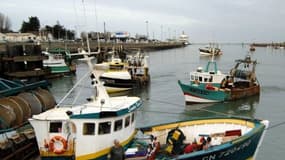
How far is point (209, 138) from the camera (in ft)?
41.6

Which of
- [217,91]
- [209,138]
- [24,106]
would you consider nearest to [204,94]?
[217,91]

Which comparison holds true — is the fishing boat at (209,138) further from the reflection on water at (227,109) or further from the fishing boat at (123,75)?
the fishing boat at (123,75)

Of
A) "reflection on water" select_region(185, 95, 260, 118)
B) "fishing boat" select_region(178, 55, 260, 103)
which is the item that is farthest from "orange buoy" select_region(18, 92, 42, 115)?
"fishing boat" select_region(178, 55, 260, 103)

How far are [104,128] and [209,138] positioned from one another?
12.7 ft

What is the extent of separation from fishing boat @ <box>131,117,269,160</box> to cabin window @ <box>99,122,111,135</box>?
206 centimetres

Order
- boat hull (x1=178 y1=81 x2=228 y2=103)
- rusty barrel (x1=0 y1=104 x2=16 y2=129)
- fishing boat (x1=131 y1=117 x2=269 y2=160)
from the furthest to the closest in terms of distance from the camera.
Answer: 1. boat hull (x1=178 y1=81 x2=228 y2=103)
2. rusty barrel (x1=0 y1=104 x2=16 y2=129)
3. fishing boat (x1=131 y1=117 x2=269 y2=160)

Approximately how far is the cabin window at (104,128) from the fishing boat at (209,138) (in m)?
2.06

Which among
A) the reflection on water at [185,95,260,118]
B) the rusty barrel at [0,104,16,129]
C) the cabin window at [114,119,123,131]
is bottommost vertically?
the reflection on water at [185,95,260,118]

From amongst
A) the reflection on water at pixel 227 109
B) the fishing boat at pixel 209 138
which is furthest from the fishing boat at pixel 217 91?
the fishing boat at pixel 209 138

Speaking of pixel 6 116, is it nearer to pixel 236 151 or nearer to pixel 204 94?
pixel 236 151

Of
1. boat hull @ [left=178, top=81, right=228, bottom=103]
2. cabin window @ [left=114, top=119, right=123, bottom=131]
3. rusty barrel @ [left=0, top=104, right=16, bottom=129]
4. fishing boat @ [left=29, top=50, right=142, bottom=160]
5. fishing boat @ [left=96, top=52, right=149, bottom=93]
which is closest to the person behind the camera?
fishing boat @ [left=29, top=50, right=142, bottom=160]

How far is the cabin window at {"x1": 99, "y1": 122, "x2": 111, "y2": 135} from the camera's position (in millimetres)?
11188

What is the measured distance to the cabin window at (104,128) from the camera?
11.2m

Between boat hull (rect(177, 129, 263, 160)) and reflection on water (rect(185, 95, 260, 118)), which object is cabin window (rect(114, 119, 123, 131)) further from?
reflection on water (rect(185, 95, 260, 118))
